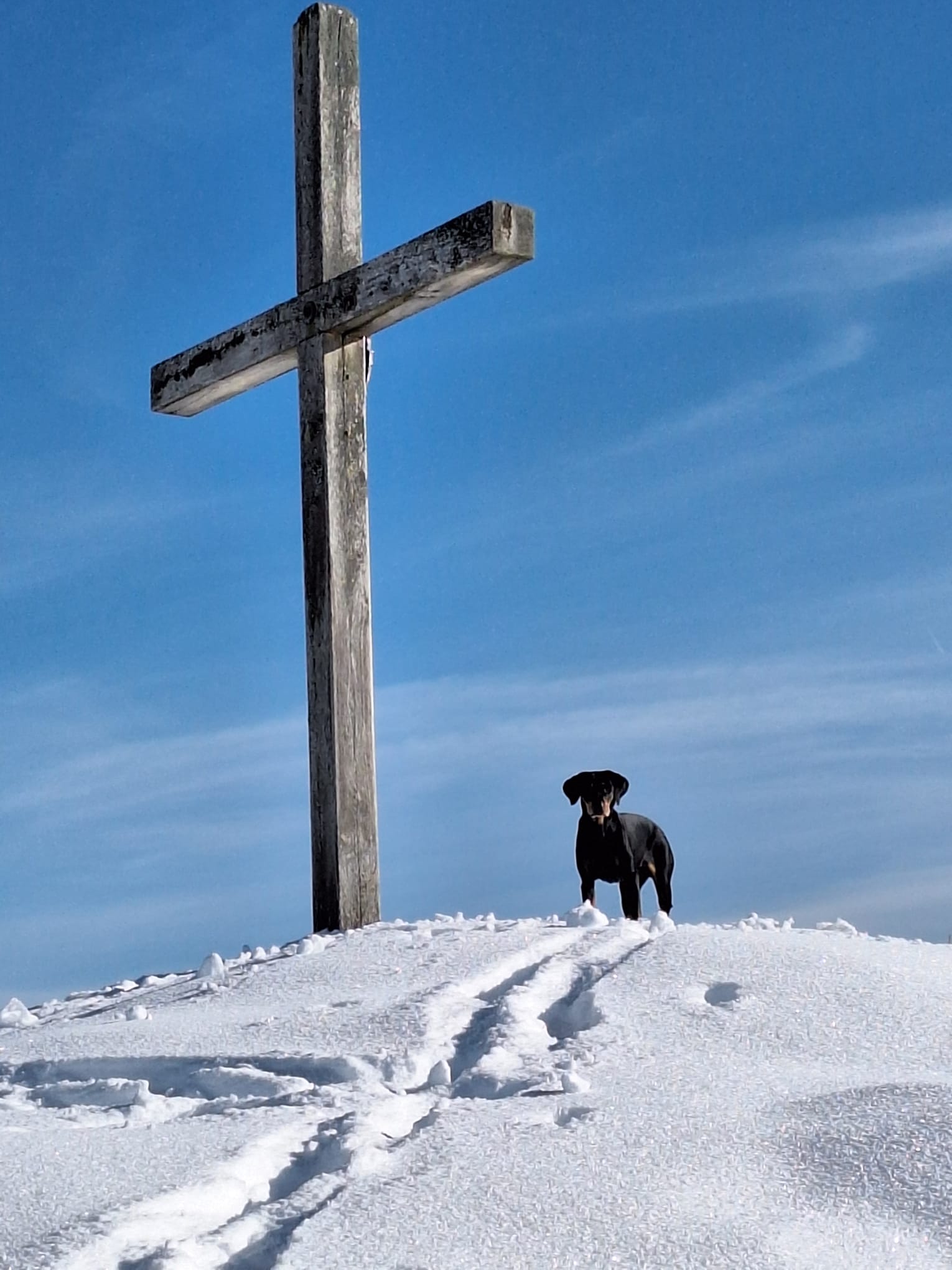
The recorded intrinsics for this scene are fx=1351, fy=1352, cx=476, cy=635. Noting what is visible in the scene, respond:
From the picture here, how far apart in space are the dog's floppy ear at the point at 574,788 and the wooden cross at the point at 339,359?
1.30m

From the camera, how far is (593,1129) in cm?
342

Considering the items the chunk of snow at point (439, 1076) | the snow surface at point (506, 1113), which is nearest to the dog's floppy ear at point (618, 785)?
the snow surface at point (506, 1113)

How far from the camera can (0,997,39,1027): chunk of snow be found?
18.1 feet

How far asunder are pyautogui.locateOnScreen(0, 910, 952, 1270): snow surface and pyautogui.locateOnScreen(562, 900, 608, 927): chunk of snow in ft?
1.06

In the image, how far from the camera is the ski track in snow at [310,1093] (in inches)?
119

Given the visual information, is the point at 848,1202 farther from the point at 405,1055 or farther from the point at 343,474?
the point at 343,474

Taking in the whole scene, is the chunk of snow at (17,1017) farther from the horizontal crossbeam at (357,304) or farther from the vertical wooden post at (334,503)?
the horizontal crossbeam at (357,304)

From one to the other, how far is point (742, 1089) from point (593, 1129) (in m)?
0.52

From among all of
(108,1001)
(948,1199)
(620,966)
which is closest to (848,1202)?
(948,1199)

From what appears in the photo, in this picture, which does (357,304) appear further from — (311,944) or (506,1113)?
(506,1113)

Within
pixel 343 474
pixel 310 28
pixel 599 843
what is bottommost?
pixel 599 843

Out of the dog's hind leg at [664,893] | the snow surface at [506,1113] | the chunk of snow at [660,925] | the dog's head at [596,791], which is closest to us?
the snow surface at [506,1113]

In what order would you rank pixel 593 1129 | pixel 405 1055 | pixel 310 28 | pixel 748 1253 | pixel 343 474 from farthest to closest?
pixel 310 28, pixel 343 474, pixel 405 1055, pixel 593 1129, pixel 748 1253

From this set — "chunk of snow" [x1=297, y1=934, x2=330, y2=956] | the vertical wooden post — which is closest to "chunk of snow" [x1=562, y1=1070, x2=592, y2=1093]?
"chunk of snow" [x1=297, y1=934, x2=330, y2=956]
